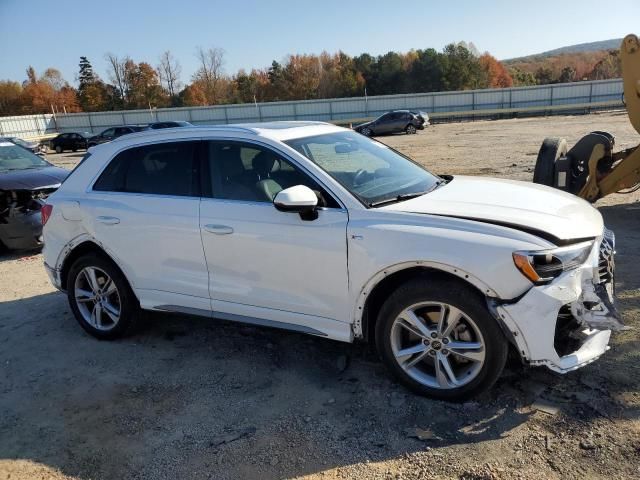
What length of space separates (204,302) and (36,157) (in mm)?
7402

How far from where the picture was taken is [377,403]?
3.52 meters

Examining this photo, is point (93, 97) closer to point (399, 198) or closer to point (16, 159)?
point (16, 159)

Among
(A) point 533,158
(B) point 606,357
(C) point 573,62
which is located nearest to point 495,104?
(A) point 533,158

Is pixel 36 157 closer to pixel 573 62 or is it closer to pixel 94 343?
pixel 94 343

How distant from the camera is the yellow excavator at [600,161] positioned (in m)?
7.67

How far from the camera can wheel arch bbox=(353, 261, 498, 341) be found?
314 centimetres

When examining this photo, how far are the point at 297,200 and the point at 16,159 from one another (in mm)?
8114

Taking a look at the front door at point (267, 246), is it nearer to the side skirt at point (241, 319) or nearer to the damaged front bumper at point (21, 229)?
the side skirt at point (241, 319)

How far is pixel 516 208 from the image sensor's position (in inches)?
138

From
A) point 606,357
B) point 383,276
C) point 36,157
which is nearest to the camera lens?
point 383,276

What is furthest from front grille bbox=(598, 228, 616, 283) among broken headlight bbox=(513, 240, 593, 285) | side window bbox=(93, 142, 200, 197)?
side window bbox=(93, 142, 200, 197)

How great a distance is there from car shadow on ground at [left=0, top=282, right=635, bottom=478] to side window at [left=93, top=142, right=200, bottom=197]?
1.40m

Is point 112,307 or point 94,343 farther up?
point 112,307

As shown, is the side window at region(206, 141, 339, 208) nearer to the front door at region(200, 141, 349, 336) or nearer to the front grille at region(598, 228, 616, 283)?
the front door at region(200, 141, 349, 336)
